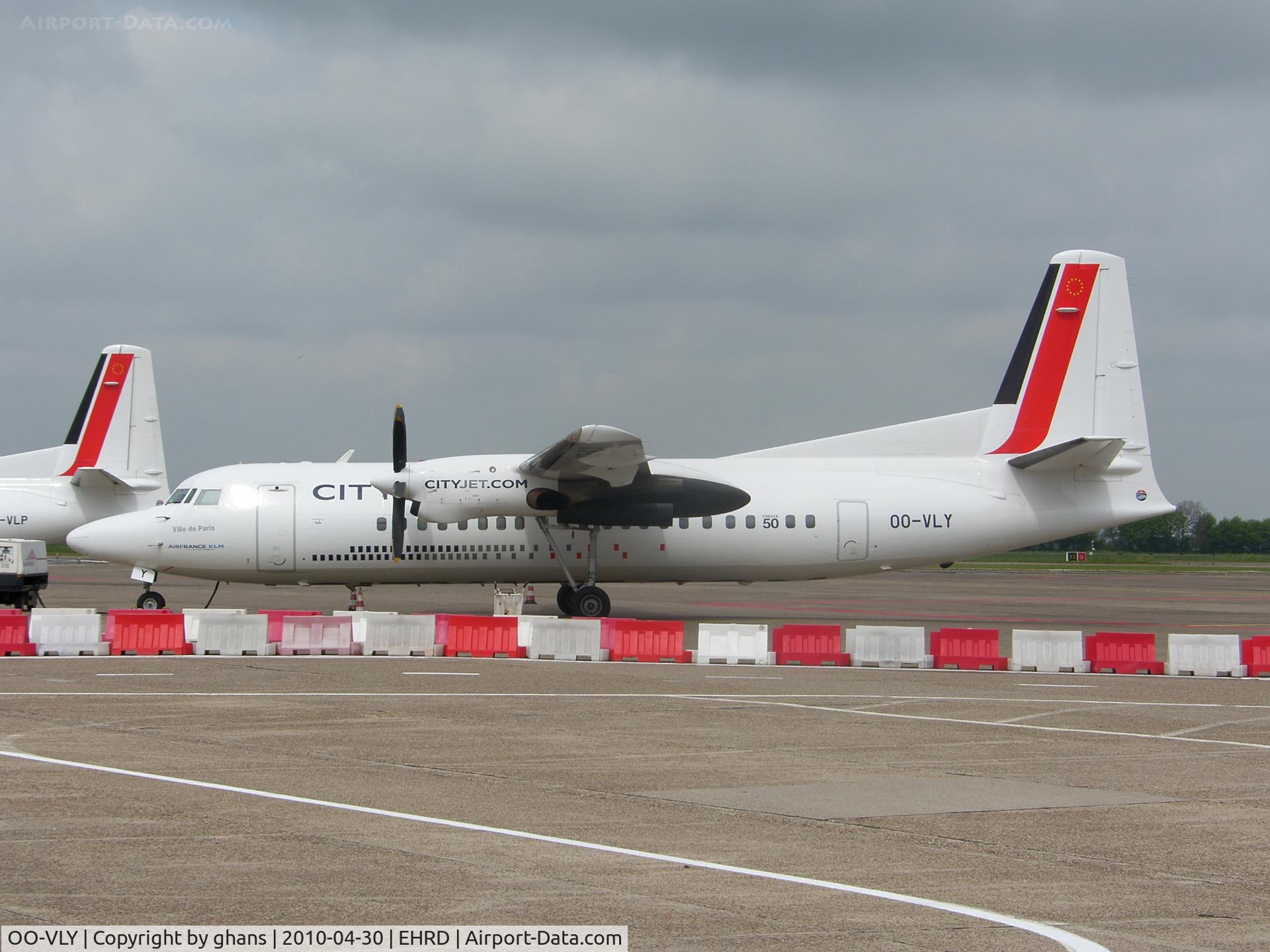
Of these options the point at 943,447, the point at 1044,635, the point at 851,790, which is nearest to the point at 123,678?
the point at 851,790

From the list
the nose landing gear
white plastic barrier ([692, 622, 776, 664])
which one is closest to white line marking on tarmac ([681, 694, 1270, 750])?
white plastic barrier ([692, 622, 776, 664])

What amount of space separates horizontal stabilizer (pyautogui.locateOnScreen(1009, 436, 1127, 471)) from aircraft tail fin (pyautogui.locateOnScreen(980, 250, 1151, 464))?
577 mm

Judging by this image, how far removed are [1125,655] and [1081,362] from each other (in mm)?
10486

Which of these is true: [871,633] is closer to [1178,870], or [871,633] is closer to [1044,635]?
[1044,635]

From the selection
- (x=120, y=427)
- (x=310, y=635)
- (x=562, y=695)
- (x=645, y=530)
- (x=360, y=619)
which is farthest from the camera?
(x=120, y=427)

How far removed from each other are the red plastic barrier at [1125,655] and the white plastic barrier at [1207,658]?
369mm

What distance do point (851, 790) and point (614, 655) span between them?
35.5 feet

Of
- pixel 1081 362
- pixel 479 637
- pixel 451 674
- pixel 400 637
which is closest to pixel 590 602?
pixel 479 637

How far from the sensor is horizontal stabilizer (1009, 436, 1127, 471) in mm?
25547

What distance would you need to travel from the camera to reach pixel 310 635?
20062 millimetres

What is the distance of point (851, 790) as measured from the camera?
9.27 metres

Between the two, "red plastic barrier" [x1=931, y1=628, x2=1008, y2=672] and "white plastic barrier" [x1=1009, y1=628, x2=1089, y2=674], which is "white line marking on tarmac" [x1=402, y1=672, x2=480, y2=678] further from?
"white plastic barrier" [x1=1009, y1=628, x2=1089, y2=674]

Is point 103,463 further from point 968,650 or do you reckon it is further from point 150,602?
point 968,650

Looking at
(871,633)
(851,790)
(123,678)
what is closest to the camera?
(851,790)
